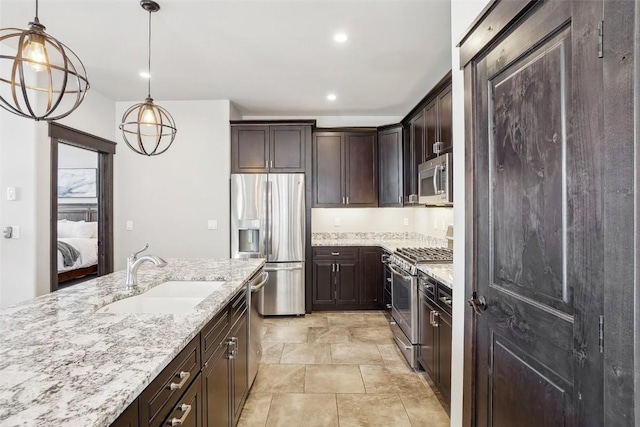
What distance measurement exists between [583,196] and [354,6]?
2021 millimetres

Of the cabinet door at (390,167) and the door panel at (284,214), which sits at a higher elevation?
the cabinet door at (390,167)

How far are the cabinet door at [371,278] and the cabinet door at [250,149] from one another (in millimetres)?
1804

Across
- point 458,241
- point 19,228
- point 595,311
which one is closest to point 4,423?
point 595,311

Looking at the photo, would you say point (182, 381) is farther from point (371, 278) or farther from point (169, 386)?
point (371, 278)

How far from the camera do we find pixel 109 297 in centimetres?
167

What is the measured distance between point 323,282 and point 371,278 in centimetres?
66

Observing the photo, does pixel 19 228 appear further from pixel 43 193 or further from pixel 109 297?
pixel 109 297

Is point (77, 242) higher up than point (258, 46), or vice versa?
point (258, 46)

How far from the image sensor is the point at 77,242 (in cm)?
574

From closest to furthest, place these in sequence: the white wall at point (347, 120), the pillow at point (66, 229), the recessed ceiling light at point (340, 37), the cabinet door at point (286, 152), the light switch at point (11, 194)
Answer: the recessed ceiling light at point (340, 37), the light switch at point (11, 194), the cabinet door at point (286, 152), the white wall at point (347, 120), the pillow at point (66, 229)

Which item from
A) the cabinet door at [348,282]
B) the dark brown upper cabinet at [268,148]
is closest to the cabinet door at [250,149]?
the dark brown upper cabinet at [268,148]

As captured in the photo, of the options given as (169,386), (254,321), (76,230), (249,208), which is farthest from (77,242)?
(169,386)

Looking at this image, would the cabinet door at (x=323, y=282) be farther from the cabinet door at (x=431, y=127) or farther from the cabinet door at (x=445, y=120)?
the cabinet door at (x=445, y=120)

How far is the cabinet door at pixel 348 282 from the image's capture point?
4.41 m
